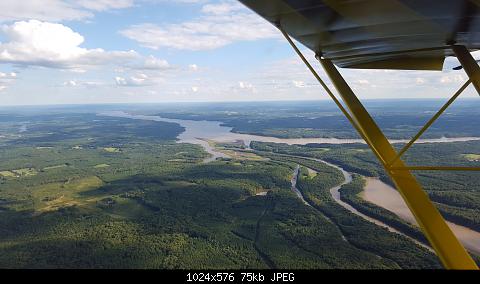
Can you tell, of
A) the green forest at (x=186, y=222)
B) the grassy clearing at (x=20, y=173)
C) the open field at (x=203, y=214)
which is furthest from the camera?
the grassy clearing at (x=20, y=173)

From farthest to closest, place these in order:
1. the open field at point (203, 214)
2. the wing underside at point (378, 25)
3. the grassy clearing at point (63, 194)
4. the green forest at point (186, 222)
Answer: the grassy clearing at point (63, 194), the open field at point (203, 214), the green forest at point (186, 222), the wing underside at point (378, 25)

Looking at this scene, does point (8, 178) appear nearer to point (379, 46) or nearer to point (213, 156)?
point (213, 156)

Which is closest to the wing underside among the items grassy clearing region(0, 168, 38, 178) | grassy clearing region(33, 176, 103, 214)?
grassy clearing region(33, 176, 103, 214)

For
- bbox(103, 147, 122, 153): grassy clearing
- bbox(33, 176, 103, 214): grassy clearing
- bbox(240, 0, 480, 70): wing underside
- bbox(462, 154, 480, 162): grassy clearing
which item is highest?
bbox(240, 0, 480, 70): wing underside

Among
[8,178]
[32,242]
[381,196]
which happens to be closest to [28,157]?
[8,178]

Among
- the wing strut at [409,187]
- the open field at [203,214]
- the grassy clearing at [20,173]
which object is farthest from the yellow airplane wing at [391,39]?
the grassy clearing at [20,173]

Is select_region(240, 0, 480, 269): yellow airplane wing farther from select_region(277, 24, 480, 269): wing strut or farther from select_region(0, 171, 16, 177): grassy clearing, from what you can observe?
select_region(0, 171, 16, 177): grassy clearing

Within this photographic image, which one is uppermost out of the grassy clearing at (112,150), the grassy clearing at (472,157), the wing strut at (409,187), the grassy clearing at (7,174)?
the wing strut at (409,187)

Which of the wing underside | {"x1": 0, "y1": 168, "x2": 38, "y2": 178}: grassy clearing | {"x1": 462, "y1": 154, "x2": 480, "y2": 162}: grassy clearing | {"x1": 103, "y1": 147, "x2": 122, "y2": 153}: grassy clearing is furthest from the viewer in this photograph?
{"x1": 103, "y1": 147, "x2": 122, "y2": 153}: grassy clearing

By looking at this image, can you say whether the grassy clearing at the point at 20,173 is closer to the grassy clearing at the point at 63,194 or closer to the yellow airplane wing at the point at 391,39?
the grassy clearing at the point at 63,194
